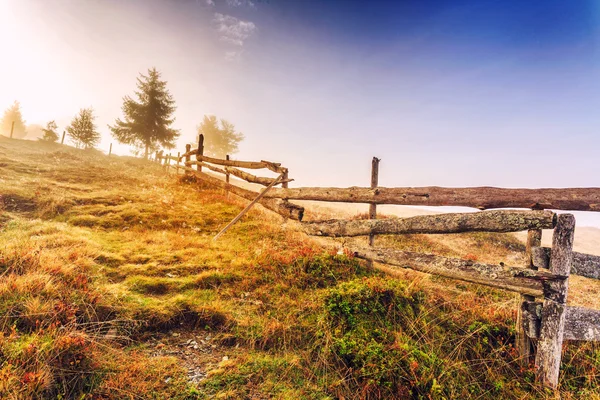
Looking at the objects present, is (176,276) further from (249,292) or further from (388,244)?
(388,244)

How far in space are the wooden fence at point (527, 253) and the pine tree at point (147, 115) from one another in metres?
31.9

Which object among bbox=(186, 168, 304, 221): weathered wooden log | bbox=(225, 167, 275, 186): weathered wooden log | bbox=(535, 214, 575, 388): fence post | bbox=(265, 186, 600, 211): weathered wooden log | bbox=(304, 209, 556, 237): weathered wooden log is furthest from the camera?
bbox=(225, 167, 275, 186): weathered wooden log

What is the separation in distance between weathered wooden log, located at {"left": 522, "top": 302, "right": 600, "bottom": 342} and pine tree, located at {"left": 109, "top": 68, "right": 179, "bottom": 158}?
35.9 metres

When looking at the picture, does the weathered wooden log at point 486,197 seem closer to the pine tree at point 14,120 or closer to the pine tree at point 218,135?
the pine tree at point 218,135

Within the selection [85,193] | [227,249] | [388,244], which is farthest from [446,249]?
[85,193]

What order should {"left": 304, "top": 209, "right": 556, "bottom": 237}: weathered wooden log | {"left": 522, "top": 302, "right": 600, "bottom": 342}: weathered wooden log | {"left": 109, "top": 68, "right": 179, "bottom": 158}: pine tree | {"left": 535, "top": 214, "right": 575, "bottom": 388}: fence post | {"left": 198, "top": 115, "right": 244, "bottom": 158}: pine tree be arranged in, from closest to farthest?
{"left": 535, "top": 214, "right": 575, "bottom": 388}: fence post
{"left": 522, "top": 302, "right": 600, "bottom": 342}: weathered wooden log
{"left": 304, "top": 209, "right": 556, "bottom": 237}: weathered wooden log
{"left": 109, "top": 68, "right": 179, "bottom": 158}: pine tree
{"left": 198, "top": 115, "right": 244, "bottom": 158}: pine tree

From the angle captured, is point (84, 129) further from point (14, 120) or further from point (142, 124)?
point (14, 120)

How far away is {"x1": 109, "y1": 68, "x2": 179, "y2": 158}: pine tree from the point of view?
29.7 metres

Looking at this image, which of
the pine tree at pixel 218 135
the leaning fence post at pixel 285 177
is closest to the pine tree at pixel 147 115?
the pine tree at pixel 218 135

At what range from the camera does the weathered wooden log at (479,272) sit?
12.3 ft

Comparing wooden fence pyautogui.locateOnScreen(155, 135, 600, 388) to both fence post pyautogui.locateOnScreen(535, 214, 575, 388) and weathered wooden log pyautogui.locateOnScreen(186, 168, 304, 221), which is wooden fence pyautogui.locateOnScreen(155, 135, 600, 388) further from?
weathered wooden log pyautogui.locateOnScreen(186, 168, 304, 221)

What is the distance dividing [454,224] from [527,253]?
1091 millimetres

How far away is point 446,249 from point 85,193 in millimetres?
15751

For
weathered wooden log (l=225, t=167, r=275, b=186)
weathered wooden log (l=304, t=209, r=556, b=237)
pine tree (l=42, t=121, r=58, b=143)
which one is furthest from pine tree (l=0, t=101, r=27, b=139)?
weathered wooden log (l=304, t=209, r=556, b=237)
